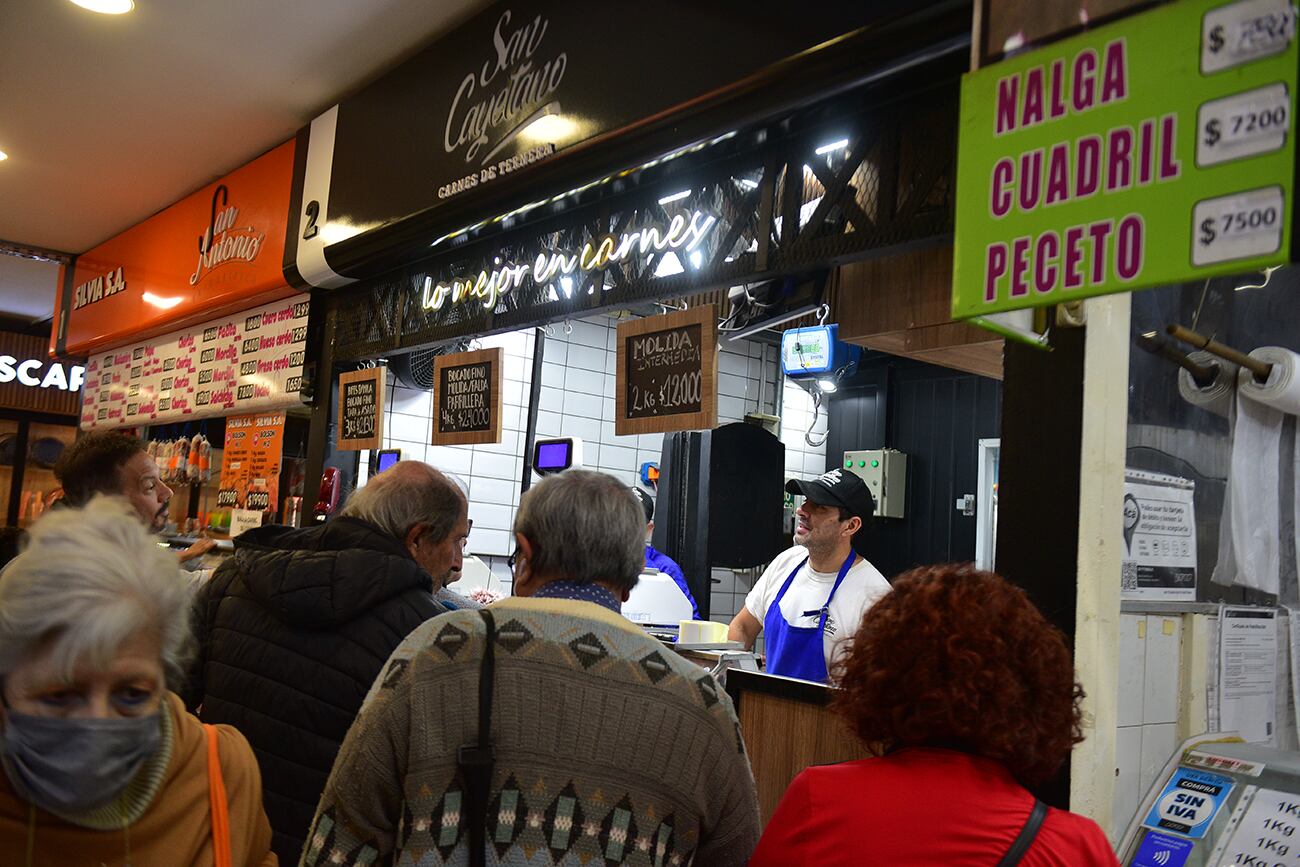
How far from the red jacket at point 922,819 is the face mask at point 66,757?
966mm

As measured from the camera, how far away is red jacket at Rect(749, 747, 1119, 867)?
1473mm

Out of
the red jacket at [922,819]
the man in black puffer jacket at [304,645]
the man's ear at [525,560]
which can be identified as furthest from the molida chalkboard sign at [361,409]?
the red jacket at [922,819]

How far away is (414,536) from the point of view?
246 centimetres

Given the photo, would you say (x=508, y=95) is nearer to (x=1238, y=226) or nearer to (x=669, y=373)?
(x=669, y=373)

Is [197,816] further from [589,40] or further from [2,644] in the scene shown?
[589,40]

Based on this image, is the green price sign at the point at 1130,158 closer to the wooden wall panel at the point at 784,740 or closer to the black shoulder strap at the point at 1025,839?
the black shoulder strap at the point at 1025,839

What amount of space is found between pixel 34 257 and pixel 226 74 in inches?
180

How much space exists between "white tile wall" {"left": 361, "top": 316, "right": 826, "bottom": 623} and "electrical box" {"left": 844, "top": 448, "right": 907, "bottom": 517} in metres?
0.99

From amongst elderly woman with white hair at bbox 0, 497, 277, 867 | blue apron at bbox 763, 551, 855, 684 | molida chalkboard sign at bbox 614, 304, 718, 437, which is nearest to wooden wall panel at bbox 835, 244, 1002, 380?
molida chalkboard sign at bbox 614, 304, 718, 437

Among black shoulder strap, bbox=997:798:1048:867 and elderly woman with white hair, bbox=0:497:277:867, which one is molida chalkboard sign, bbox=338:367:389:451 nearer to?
elderly woman with white hair, bbox=0:497:277:867

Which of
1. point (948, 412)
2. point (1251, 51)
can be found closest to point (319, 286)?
point (1251, 51)

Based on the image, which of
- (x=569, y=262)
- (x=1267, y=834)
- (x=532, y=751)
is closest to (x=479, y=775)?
(x=532, y=751)

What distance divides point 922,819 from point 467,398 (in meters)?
3.54

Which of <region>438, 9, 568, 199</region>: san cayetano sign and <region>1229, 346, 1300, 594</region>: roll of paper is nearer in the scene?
<region>1229, 346, 1300, 594</region>: roll of paper
